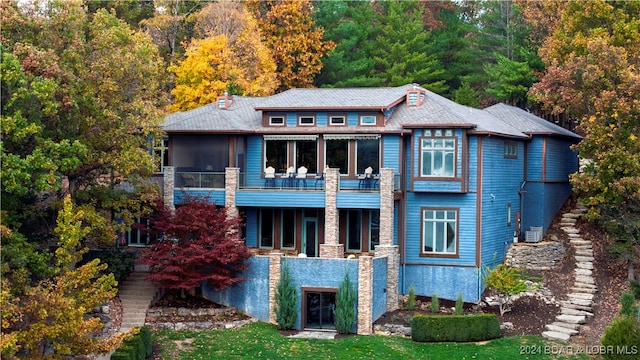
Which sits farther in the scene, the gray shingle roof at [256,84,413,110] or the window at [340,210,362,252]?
the window at [340,210,362,252]

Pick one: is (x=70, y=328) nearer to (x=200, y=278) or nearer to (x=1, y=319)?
(x=1, y=319)

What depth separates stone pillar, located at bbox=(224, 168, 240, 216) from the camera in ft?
110

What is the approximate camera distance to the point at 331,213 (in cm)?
3244

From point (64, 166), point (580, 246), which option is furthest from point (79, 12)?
point (580, 246)

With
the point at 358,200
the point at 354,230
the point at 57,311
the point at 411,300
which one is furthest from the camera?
the point at 354,230

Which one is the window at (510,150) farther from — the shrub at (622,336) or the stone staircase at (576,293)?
the shrub at (622,336)

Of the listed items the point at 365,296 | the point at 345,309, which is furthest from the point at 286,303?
the point at 365,296

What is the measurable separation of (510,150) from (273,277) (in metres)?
12.1

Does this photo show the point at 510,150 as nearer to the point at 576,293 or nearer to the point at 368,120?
the point at 368,120

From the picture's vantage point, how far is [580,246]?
117ft

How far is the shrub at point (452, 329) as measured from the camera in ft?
94.5

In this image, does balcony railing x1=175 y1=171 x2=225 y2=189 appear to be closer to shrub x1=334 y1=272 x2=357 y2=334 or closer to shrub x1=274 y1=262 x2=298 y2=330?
shrub x1=274 y1=262 x2=298 y2=330

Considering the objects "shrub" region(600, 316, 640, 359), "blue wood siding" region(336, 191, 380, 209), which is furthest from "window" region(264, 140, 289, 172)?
"shrub" region(600, 316, 640, 359)

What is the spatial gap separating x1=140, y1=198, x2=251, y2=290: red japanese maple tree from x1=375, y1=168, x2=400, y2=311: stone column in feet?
16.9
